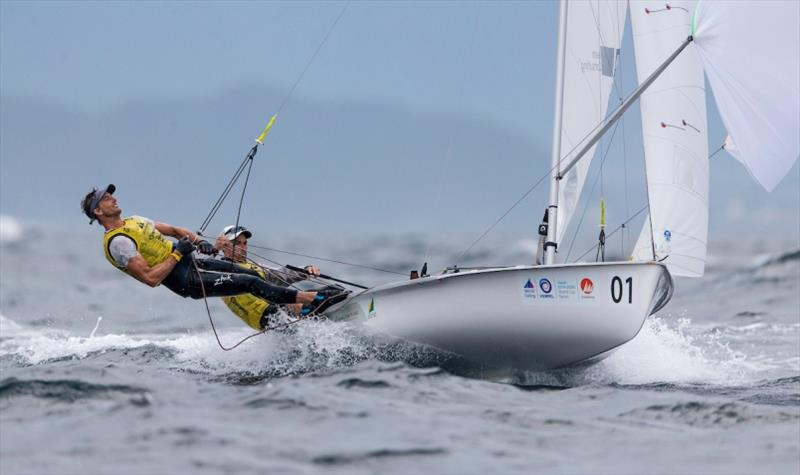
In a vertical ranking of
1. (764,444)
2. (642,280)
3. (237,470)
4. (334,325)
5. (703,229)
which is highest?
(703,229)

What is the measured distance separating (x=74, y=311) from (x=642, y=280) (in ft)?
39.4

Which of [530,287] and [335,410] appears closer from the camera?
[335,410]

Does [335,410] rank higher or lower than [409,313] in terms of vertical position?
lower

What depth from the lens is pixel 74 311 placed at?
A: 1680 cm

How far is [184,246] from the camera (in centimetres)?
714

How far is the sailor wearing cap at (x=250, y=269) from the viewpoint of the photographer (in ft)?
26.1

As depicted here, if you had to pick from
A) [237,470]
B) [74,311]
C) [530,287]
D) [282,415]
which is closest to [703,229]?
[530,287]

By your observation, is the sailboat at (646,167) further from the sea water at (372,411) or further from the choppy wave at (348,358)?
the sea water at (372,411)

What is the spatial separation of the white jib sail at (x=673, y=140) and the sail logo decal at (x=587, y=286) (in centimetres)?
140

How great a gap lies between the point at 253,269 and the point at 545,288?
2.42 meters

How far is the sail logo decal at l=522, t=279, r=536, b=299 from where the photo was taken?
22.0 ft

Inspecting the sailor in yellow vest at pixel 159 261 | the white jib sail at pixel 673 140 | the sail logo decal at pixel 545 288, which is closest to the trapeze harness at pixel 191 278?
the sailor in yellow vest at pixel 159 261

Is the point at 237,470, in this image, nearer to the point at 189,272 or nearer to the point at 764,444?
the point at 764,444

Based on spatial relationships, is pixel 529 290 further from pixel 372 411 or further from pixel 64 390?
pixel 64 390
